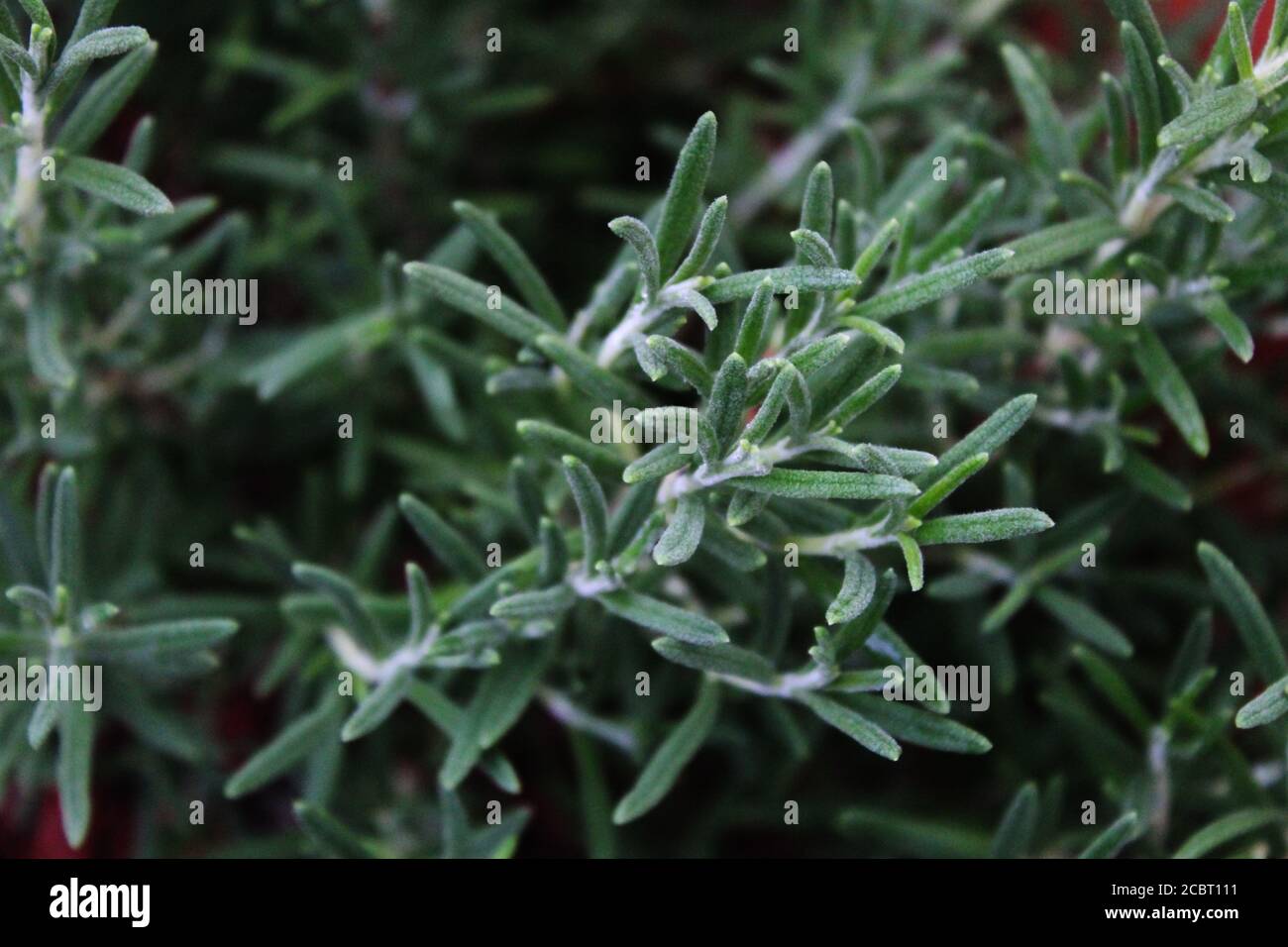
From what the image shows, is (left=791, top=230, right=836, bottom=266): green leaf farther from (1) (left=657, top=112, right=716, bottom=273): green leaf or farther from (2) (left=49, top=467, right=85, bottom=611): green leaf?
(2) (left=49, top=467, right=85, bottom=611): green leaf

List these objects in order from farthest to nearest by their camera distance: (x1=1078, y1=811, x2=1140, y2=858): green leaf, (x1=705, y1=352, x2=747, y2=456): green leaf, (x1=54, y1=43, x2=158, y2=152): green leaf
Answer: (x1=54, y1=43, x2=158, y2=152): green leaf, (x1=1078, y1=811, x2=1140, y2=858): green leaf, (x1=705, y1=352, x2=747, y2=456): green leaf

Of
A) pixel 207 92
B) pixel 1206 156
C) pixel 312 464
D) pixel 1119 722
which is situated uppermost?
pixel 207 92

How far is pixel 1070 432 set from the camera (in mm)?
1661

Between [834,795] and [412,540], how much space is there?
2.57 feet

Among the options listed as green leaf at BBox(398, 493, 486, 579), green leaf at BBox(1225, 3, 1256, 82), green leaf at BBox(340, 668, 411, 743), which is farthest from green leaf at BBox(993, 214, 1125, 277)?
green leaf at BBox(340, 668, 411, 743)

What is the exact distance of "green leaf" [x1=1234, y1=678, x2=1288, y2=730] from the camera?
4.03ft

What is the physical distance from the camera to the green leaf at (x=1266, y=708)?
123 cm

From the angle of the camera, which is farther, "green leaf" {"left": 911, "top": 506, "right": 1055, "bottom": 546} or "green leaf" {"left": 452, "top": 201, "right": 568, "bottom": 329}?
"green leaf" {"left": 452, "top": 201, "right": 568, "bottom": 329}

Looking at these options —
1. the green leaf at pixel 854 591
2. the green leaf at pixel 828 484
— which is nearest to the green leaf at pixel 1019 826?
the green leaf at pixel 854 591

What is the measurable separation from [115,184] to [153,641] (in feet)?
1.79

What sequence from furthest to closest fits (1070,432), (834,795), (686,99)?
(686,99)
(834,795)
(1070,432)

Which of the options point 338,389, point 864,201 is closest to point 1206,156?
point 864,201

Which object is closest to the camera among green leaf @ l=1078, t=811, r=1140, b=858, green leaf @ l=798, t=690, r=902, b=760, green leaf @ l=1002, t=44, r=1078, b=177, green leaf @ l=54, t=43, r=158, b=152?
green leaf @ l=798, t=690, r=902, b=760
